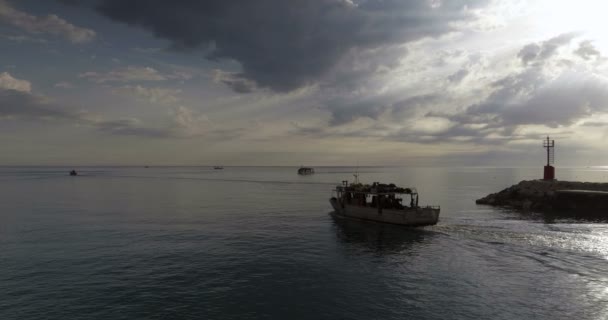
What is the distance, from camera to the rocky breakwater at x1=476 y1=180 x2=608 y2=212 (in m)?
59.4

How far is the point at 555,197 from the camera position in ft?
212

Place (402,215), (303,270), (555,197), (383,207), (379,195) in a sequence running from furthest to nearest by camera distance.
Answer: (555,197) → (379,195) → (383,207) → (402,215) → (303,270)

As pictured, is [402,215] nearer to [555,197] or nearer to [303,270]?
[303,270]

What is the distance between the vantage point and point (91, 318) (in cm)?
2033

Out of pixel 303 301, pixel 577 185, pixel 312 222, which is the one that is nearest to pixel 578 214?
pixel 577 185

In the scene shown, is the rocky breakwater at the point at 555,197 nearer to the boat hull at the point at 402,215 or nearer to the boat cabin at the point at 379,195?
the boat cabin at the point at 379,195

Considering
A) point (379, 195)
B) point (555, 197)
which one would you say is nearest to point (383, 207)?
point (379, 195)

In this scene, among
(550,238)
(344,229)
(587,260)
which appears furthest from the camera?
(344,229)

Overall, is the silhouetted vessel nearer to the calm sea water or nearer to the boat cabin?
the boat cabin

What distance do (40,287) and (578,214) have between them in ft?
245

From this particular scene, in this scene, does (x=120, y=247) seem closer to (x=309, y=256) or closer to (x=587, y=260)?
(x=309, y=256)

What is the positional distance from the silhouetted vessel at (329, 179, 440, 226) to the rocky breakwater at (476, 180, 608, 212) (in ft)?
89.7

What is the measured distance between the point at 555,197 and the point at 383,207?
1472 inches

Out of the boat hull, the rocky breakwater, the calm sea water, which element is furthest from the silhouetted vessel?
the rocky breakwater
